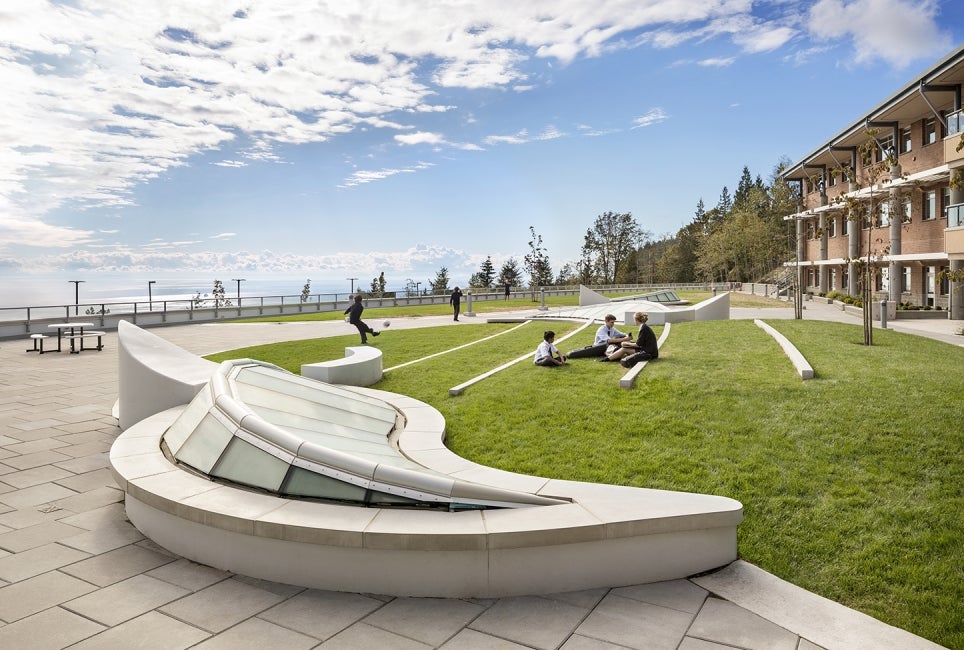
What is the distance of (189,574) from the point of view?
5359 millimetres

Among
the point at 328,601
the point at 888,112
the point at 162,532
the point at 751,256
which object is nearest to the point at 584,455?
the point at 328,601

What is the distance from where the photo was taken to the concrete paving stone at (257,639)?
425 cm

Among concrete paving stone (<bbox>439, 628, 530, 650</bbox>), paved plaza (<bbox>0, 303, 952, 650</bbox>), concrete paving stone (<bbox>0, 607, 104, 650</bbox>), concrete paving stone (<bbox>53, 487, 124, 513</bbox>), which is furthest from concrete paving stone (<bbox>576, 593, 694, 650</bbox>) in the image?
concrete paving stone (<bbox>53, 487, 124, 513</bbox>)

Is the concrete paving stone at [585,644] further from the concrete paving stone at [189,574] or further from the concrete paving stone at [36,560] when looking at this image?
the concrete paving stone at [36,560]

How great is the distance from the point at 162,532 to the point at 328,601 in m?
2.11

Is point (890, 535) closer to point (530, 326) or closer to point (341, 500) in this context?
point (341, 500)

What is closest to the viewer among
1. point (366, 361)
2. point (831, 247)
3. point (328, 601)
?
point (328, 601)

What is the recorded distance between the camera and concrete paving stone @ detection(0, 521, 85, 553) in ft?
19.8

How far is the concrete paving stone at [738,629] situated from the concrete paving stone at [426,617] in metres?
1.66

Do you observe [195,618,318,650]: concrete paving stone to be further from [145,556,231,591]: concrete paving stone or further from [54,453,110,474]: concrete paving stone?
[54,453,110,474]: concrete paving stone

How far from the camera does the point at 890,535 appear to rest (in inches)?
242

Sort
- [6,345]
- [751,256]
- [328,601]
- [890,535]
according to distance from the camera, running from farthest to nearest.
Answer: [751,256], [6,345], [890,535], [328,601]

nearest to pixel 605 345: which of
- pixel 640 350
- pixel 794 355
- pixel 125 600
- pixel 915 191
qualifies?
pixel 640 350

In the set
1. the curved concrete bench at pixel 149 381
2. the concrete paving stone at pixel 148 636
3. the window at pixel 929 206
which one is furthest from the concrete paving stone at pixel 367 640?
the window at pixel 929 206
